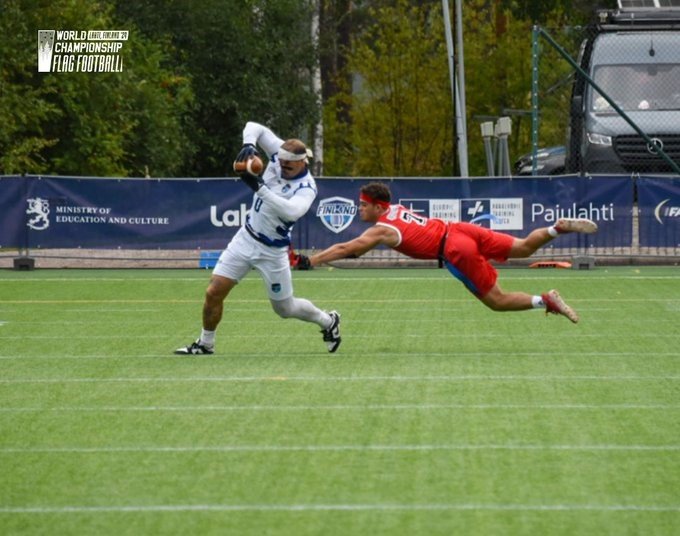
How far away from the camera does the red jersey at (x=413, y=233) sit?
13.8m

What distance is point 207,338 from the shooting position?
1389cm

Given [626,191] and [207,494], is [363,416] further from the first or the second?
[626,191]

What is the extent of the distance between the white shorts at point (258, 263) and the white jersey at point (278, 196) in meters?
0.07

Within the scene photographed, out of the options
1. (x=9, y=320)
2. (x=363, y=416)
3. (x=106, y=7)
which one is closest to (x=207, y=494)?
(x=363, y=416)

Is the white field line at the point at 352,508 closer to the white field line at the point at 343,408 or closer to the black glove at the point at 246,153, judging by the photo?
the white field line at the point at 343,408

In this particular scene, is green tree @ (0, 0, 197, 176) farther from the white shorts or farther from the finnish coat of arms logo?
the white shorts

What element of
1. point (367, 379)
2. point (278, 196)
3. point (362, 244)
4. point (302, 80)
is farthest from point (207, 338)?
point (302, 80)

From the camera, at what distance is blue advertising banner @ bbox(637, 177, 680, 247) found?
24.9 meters

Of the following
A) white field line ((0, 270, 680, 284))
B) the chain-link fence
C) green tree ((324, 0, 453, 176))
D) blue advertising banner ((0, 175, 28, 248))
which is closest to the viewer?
white field line ((0, 270, 680, 284))

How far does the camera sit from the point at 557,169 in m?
33.3

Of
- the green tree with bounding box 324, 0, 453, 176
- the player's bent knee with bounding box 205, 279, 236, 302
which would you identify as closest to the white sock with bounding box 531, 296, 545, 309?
the player's bent knee with bounding box 205, 279, 236, 302

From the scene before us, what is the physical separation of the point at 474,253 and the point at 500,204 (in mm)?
11699

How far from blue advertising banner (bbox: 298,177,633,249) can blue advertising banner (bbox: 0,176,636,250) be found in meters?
0.02

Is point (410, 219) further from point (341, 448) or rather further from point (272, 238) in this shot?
point (341, 448)
